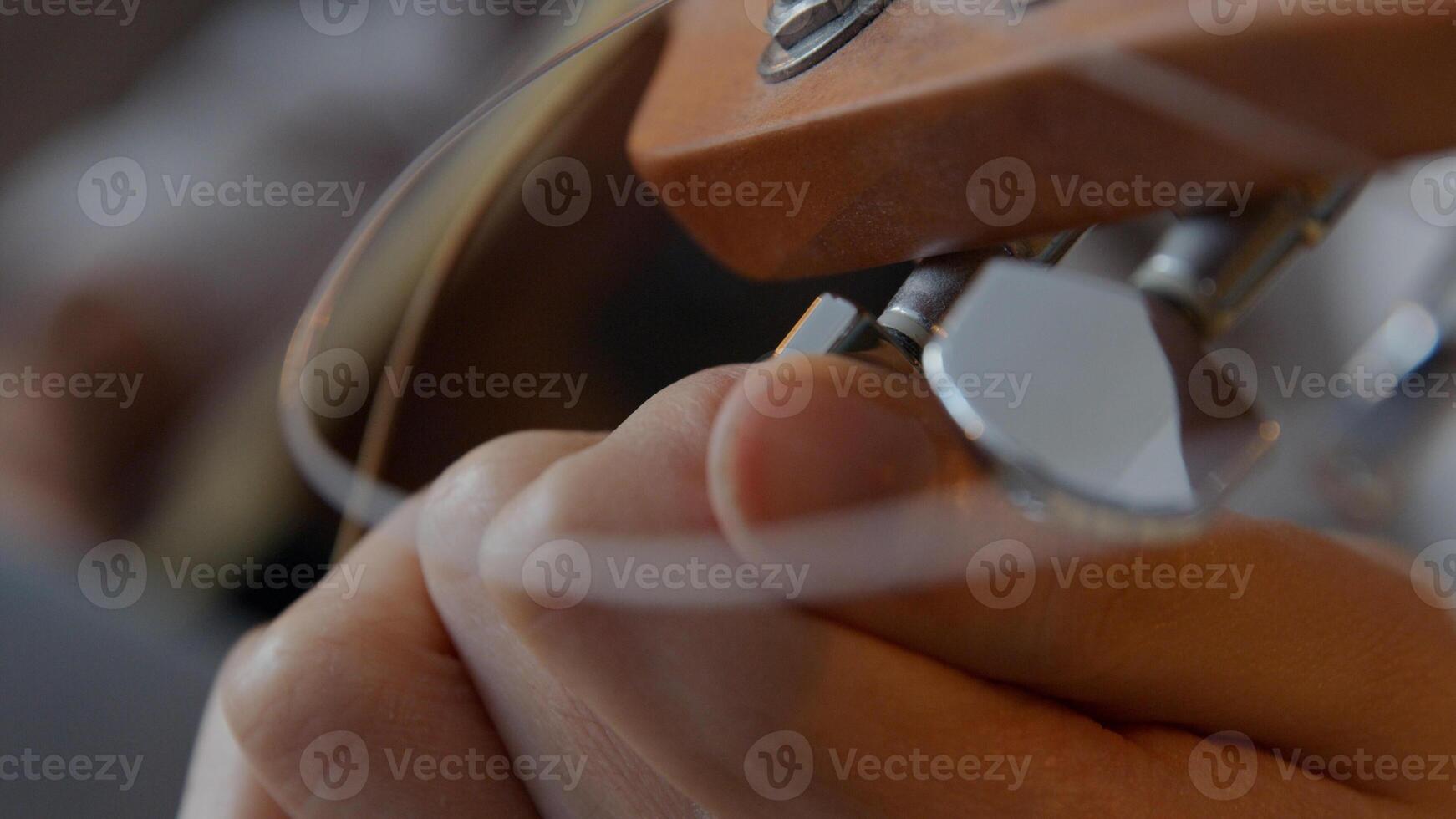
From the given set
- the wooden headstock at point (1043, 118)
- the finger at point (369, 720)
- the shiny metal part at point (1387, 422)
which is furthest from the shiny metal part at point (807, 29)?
the shiny metal part at point (1387, 422)

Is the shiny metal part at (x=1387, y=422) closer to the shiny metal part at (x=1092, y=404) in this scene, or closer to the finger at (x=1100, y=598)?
the finger at (x=1100, y=598)

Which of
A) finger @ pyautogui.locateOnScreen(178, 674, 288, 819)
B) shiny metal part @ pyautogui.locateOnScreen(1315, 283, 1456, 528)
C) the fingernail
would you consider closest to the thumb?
the fingernail

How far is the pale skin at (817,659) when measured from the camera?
0.60 feet

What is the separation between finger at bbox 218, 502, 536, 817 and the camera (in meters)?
0.27

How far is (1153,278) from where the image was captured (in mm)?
208

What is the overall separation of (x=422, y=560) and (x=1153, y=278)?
18 cm

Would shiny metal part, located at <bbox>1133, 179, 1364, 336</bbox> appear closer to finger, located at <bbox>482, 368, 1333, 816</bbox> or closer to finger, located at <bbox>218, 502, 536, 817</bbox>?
finger, located at <bbox>482, 368, 1333, 816</bbox>

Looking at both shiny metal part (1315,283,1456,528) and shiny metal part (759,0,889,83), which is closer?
shiny metal part (759,0,889,83)

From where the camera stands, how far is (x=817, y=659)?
199mm

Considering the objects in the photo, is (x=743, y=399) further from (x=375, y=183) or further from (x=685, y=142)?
(x=375, y=183)

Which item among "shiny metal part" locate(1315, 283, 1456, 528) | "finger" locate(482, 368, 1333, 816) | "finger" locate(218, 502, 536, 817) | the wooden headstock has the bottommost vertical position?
"shiny metal part" locate(1315, 283, 1456, 528)

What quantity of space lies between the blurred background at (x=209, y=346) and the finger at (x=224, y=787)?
0.51ft

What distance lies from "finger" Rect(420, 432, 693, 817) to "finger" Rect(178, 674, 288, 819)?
0.13 metres

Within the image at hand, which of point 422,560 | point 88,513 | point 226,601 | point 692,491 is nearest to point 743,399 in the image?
point 692,491
